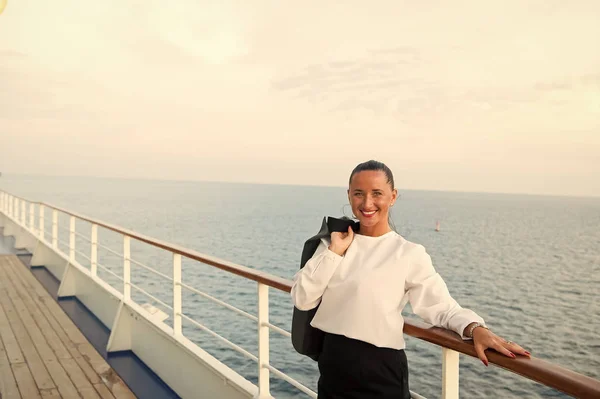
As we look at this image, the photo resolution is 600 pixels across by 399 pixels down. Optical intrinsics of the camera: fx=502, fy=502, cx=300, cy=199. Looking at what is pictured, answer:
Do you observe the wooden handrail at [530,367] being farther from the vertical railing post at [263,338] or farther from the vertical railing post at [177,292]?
the vertical railing post at [177,292]

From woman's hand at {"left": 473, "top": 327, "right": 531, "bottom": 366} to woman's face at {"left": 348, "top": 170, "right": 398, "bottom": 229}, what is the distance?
357mm

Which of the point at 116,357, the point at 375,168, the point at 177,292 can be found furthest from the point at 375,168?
the point at 116,357

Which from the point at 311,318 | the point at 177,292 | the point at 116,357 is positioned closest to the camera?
the point at 311,318

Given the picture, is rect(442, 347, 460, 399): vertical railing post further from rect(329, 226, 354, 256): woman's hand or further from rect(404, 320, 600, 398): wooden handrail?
rect(329, 226, 354, 256): woman's hand

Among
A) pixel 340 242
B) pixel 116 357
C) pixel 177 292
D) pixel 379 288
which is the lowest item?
pixel 116 357

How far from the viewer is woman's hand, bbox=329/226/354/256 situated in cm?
125

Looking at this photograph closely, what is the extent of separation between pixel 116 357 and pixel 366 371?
2796 mm

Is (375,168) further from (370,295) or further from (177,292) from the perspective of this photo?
(177,292)

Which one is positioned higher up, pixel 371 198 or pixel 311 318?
pixel 371 198

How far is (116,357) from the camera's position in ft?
11.5

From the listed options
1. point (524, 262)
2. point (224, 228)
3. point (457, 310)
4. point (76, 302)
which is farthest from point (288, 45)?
point (457, 310)

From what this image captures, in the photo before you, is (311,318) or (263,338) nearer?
(311,318)

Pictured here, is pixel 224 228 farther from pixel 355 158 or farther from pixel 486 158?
pixel 486 158

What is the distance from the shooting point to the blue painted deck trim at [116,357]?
2.96 meters
